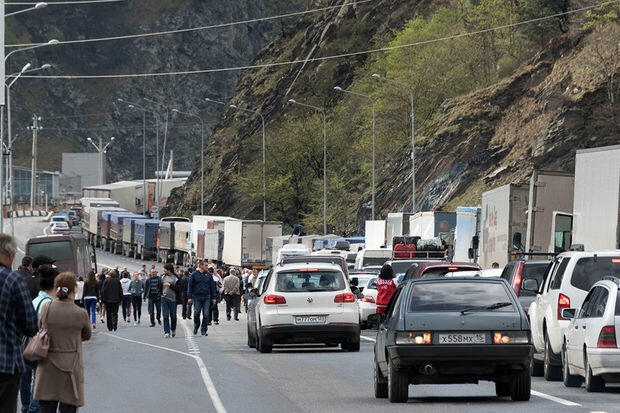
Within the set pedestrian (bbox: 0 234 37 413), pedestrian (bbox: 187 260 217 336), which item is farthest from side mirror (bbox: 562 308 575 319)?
pedestrian (bbox: 187 260 217 336)

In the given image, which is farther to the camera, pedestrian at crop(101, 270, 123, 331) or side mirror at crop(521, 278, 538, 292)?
pedestrian at crop(101, 270, 123, 331)

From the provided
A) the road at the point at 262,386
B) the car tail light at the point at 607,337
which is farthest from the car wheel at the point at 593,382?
the car tail light at the point at 607,337

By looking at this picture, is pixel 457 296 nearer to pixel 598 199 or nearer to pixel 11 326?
pixel 11 326

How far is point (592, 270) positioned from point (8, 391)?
1122cm

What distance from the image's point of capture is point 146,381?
21.1 m

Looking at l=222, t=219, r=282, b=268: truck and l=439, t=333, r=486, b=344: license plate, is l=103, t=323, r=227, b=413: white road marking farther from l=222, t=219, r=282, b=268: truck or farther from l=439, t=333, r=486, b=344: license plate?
l=222, t=219, r=282, b=268: truck

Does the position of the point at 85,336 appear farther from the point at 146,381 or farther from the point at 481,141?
the point at 481,141

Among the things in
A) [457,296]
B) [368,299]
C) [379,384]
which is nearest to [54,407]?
[457,296]

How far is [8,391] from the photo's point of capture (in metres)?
11.1

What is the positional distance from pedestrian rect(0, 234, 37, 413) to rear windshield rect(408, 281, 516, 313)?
6226mm

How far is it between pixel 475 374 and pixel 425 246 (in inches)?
1355

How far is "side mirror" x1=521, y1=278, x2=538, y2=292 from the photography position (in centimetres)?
2253

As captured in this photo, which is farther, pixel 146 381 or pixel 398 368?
pixel 146 381

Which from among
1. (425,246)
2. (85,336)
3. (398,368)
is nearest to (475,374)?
(398,368)
